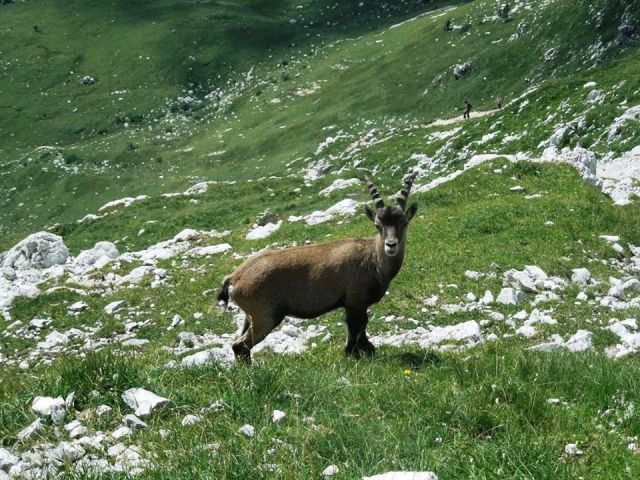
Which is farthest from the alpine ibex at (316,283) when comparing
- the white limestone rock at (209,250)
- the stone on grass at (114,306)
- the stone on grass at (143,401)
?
the white limestone rock at (209,250)

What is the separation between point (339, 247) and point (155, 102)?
9695 cm

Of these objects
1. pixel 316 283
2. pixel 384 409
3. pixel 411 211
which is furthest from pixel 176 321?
pixel 384 409

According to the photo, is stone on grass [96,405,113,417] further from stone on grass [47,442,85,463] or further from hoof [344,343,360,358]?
hoof [344,343,360,358]

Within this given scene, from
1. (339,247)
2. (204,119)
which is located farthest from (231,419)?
(204,119)

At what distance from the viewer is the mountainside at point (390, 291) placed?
19.7 ft

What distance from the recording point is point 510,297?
1535 cm

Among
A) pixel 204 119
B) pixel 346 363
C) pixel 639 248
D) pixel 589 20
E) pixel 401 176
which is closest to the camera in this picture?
pixel 346 363

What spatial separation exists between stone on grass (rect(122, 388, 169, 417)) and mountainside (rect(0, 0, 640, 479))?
0.05 m

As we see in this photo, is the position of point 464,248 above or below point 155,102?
above

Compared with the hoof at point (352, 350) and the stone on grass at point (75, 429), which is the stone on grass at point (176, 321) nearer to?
the hoof at point (352, 350)

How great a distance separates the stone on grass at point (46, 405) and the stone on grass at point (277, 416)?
2.24 meters

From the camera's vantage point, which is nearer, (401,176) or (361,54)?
(401,176)

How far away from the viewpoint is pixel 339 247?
11.9 m

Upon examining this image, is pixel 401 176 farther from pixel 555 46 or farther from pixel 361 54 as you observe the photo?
pixel 361 54
